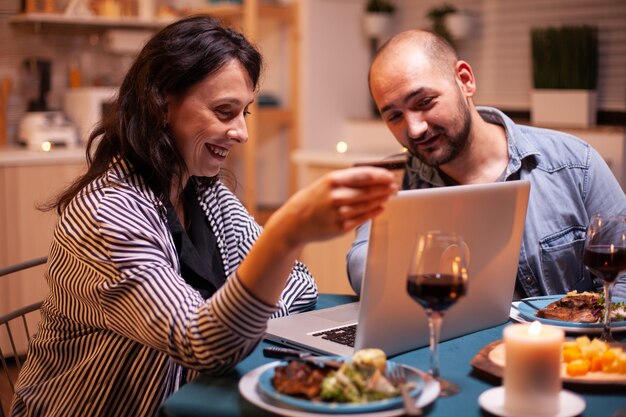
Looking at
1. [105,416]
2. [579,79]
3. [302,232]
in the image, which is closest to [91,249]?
[105,416]

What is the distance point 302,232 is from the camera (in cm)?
116

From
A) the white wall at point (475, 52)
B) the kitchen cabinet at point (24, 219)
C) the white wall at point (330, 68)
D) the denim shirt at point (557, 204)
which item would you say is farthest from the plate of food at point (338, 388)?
the white wall at point (330, 68)

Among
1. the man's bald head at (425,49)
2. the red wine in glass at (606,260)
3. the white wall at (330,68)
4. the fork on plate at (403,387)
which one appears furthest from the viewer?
the white wall at (330,68)

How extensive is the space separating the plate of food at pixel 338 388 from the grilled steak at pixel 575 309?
422 millimetres

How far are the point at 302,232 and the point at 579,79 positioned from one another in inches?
111

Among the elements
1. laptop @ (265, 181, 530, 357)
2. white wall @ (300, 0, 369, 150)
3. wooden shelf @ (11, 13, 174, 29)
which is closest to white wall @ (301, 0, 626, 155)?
white wall @ (300, 0, 369, 150)

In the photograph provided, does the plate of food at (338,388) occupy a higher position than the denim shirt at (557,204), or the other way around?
the denim shirt at (557,204)

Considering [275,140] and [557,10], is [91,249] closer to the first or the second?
[557,10]

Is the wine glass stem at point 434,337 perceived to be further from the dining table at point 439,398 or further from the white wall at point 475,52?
the white wall at point 475,52

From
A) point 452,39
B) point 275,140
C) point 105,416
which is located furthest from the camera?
point 275,140

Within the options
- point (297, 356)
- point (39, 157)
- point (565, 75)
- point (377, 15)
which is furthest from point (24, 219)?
point (297, 356)

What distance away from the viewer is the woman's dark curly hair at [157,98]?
1.58m

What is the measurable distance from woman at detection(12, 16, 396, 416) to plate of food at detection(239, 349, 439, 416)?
129 millimetres

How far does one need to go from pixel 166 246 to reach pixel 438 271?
21.8 inches
